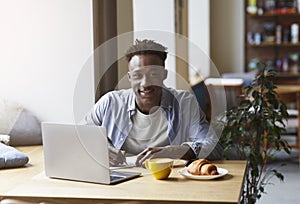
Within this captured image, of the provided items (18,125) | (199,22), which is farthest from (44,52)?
(199,22)

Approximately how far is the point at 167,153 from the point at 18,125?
116cm

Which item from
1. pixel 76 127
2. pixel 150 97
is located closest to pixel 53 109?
pixel 150 97

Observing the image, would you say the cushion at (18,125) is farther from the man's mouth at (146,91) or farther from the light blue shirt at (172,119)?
the man's mouth at (146,91)

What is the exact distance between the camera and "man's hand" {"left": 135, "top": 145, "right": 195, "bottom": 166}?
232 cm

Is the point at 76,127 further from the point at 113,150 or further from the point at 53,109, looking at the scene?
the point at 53,109

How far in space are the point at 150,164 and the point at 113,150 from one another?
13.1 inches

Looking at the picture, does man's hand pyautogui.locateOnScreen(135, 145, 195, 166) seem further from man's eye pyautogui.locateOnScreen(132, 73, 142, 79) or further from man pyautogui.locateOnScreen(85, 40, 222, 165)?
man's eye pyautogui.locateOnScreen(132, 73, 142, 79)

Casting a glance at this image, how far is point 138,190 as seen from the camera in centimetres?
194

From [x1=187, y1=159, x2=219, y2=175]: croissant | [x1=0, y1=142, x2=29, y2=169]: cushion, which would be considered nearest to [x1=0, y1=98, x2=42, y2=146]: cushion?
[x1=0, y1=142, x2=29, y2=169]: cushion

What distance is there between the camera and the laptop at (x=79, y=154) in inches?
80.0

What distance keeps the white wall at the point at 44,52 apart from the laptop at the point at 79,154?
0.96 m

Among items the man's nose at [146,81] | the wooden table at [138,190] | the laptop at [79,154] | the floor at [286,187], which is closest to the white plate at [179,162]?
the wooden table at [138,190]

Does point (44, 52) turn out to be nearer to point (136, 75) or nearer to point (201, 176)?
point (136, 75)

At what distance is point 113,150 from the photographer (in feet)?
7.81
